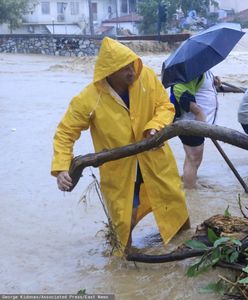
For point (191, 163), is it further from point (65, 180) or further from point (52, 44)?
point (52, 44)

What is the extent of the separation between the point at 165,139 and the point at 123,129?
17.4 inches

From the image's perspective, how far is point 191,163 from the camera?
20.3 ft

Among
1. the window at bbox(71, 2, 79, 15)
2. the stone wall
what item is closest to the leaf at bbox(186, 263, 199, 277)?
the stone wall

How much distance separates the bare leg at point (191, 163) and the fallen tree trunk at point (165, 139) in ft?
7.35

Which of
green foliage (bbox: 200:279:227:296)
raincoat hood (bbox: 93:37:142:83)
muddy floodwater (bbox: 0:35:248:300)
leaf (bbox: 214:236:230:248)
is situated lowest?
muddy floodwater (bbox: 0:35:248:300)

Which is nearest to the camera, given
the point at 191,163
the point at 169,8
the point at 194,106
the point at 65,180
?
the point at 65,180

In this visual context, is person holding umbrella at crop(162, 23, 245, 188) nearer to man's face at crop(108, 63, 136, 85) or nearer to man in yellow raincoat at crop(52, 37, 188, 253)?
man in yellow raincoat at crop(52, 37, 188, 253)

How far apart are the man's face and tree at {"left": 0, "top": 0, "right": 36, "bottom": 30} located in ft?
144

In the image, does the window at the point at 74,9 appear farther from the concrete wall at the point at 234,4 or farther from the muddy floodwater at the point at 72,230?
the muddy floodwater at the point at 72,230

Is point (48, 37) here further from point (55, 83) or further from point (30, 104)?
point (30, 104)

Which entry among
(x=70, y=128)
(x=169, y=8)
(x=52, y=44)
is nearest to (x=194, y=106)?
(x=70, y=128)

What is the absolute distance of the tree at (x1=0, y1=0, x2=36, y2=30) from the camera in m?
46.4

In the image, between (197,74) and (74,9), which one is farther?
(74,9)

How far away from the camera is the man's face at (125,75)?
4.12 meters
